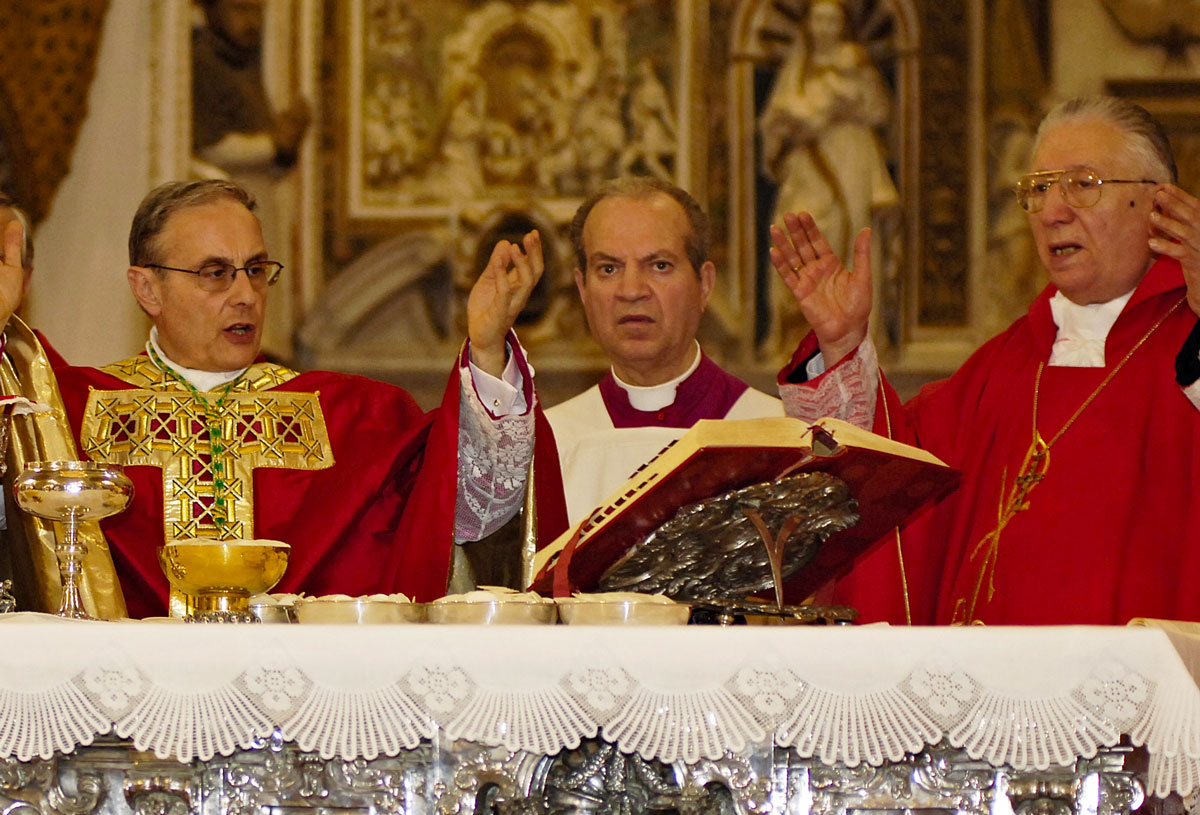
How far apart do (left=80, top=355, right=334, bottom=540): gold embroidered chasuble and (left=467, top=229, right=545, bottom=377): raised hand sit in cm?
65

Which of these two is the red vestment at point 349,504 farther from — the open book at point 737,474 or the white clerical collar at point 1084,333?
the white clerical collar at point 1084,333

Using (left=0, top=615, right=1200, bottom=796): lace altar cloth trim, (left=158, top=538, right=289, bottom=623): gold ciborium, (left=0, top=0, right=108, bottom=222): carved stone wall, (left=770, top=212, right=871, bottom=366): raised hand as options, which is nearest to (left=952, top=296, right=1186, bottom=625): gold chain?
(left=770, top=212, right=871, bottom=366): raised hand

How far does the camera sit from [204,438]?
13.6 ft

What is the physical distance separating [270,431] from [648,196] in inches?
49.3

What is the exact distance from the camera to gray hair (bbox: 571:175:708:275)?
467 centimetres

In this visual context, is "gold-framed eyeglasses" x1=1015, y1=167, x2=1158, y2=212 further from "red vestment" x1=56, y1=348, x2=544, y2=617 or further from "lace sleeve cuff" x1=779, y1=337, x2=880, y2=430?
"red vestment" x1=56, y1=348, x2=544, y2=617

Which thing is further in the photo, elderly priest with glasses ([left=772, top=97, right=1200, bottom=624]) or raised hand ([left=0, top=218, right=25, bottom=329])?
elderly priest with glasses ([left=772, top=97, right=1200, bottom=624])

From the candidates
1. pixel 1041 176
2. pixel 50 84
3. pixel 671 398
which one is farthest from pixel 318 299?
pixel 1041 176

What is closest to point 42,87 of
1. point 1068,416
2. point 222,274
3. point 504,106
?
point 504,106

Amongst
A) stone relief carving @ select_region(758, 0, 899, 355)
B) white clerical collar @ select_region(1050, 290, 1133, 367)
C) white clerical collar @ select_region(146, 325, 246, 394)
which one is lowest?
white clerical collar @ select_region(146, 325, 246, 394)

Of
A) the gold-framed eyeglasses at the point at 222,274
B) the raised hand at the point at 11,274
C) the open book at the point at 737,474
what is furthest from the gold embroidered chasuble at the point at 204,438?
the open book at the point at 737,474

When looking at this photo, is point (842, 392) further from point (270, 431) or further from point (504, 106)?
point (504, 106)

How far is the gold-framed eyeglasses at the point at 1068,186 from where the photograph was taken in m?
3.77

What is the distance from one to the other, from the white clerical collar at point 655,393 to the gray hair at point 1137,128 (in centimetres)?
130
